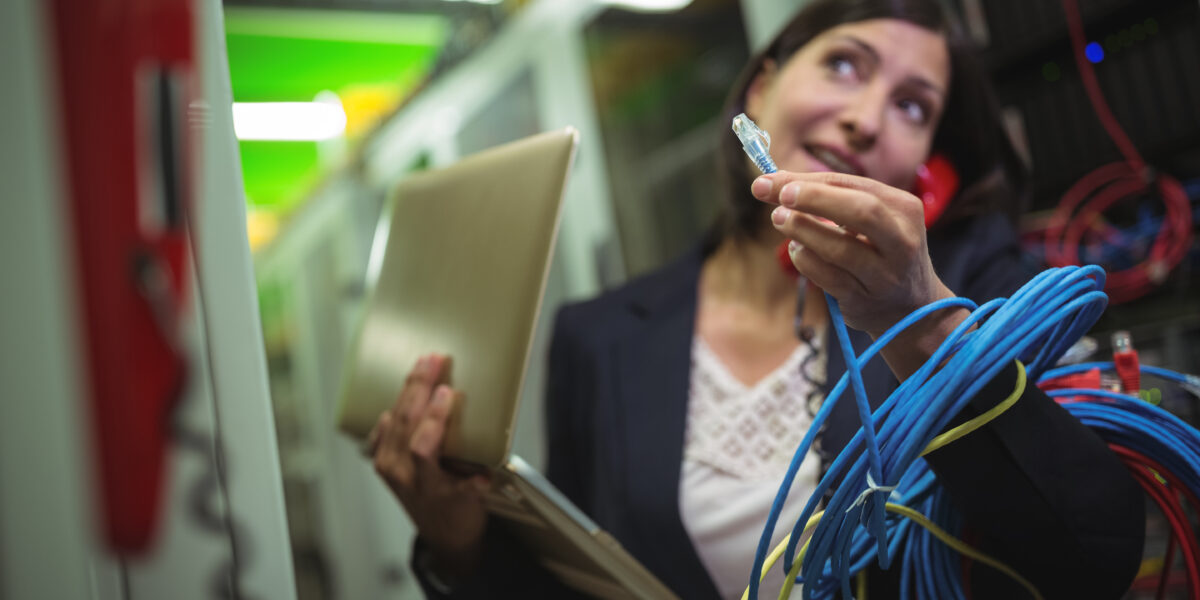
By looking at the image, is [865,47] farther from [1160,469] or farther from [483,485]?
[483,485]

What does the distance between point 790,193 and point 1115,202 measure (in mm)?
1188

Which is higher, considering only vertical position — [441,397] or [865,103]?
[865,103]

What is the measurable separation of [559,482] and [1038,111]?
1061mm

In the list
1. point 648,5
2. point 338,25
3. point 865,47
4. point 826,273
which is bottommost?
point 826,273

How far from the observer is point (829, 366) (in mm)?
682

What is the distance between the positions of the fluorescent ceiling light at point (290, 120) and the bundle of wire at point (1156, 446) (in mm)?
4190

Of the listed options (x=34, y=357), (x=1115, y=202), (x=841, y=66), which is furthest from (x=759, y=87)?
(x=34, y=357)

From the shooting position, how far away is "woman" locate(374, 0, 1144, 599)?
1.58 feet

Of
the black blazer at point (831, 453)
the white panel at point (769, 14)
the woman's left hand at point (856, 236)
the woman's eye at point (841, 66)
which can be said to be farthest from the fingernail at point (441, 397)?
the white panel at point (769, 14)

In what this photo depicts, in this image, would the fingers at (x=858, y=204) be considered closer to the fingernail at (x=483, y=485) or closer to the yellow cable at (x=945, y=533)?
the yellow cable at (x=945, y=533)

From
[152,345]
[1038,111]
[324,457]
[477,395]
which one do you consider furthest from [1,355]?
[324,457]

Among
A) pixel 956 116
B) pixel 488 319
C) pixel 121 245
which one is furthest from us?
pixel 956 116

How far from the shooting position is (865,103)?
72 centimetres

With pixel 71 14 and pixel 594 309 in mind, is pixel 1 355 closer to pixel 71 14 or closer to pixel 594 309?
pixel 71 14
